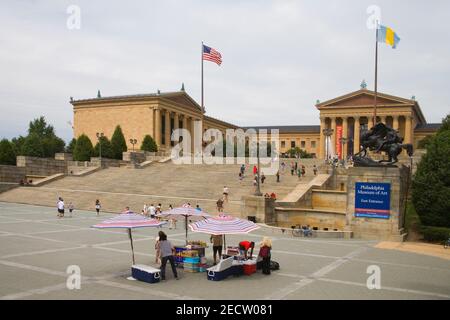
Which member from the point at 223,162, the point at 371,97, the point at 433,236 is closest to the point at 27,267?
the point at 433,236

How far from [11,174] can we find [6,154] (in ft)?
15.4

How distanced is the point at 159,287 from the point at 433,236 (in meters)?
17.5

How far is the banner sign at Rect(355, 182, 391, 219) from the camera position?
2292cm

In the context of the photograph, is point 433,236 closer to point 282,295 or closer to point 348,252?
point 348,252

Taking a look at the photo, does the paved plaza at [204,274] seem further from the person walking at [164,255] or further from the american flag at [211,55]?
the american flag at [211,55]

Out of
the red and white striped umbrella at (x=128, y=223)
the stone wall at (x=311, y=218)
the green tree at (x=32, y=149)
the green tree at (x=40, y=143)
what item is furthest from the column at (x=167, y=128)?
the red and white striped umbrella at (x=128, y=223)

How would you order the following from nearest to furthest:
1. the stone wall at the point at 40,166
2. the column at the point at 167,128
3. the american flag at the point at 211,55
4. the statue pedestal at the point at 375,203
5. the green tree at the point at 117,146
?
the statue pedestal at the point at 375,203, the american flag at the point at 211,55, the stone wall at the point at 40,166, the green tree at the point at 117,146, the column at the point at 167,128

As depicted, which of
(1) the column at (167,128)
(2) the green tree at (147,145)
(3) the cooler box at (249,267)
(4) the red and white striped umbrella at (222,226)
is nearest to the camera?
(4) the red and white striped umbrella at (222,226)

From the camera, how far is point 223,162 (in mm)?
53156

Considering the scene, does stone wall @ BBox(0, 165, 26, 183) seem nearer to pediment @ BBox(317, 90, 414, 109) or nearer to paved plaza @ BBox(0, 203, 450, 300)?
paved plaza @ BBox(0, 203, 450, 300)

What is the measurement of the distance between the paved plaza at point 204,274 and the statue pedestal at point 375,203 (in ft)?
5.49

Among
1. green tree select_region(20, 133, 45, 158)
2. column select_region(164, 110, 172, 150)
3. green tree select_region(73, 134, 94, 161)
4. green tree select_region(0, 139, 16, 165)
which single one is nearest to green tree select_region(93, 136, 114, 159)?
green tree select_region(73, 134, 94, 161)

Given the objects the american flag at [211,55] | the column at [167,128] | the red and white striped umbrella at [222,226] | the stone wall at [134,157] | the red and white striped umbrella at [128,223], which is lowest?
the red and white striped umbrella at [222,226]

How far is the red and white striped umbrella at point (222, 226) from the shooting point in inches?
522
